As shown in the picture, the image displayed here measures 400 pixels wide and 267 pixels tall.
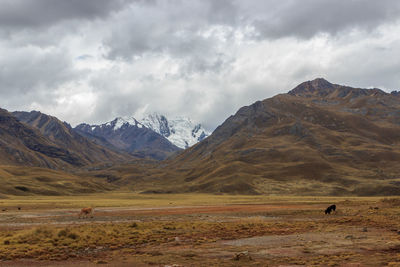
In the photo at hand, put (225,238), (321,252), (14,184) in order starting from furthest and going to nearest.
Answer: (14,184) < (225,238) < (321,252)

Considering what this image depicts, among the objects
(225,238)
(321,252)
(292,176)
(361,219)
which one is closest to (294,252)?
(321,252)

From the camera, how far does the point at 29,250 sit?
26.7 m

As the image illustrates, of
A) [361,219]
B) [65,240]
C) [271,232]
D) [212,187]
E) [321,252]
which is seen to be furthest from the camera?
[212,187]

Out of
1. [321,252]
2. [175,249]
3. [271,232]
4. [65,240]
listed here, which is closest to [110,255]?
[175,249]

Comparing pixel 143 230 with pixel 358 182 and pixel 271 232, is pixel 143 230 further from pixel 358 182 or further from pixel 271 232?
pixel 358 182

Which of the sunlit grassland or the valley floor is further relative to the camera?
the sunlit grassland

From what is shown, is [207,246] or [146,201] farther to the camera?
[146,201]

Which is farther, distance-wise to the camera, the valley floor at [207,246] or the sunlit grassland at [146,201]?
the sunlit grassland at [146,201]

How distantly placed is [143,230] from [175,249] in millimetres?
10694

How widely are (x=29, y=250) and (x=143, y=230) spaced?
1272cm

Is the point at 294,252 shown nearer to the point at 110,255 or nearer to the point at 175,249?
the point at 175,249

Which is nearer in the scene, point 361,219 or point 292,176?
point 361,219

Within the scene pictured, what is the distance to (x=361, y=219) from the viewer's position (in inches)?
1807

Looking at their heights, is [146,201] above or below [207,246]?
below
